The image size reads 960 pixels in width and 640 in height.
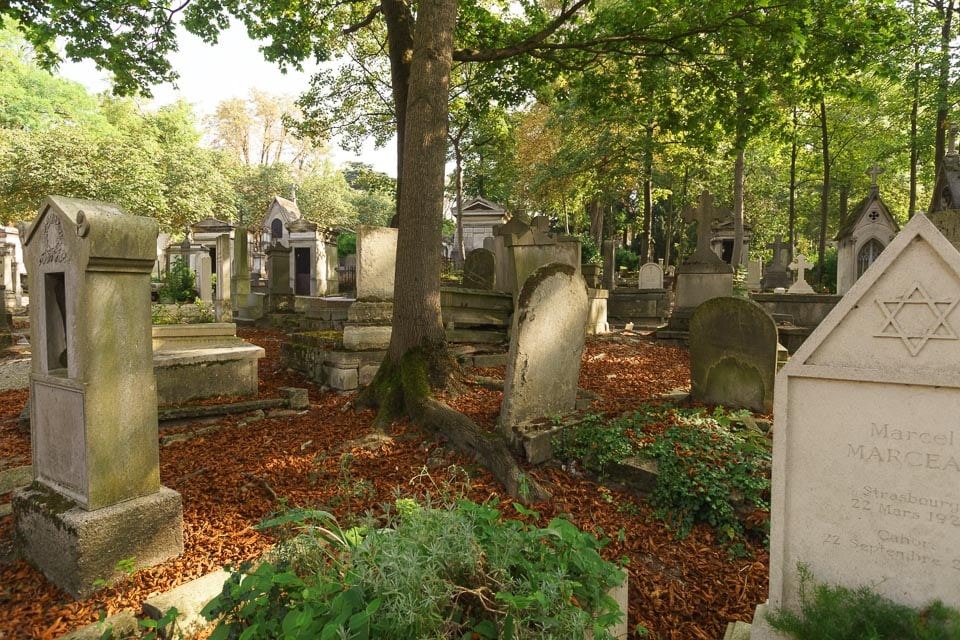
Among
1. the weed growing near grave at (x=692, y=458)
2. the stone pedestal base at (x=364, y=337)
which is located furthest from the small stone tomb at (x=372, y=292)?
the weed growing near grave at (x=692, y=458)

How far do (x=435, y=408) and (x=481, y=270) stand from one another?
26.7ft

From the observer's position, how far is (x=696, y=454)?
396 centimetres

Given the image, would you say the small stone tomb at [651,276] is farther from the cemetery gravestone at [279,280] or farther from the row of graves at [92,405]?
the row of graves at [92,405]

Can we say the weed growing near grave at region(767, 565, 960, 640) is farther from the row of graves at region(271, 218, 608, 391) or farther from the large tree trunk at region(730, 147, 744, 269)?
the large tree trunk at region(730, 147, 744, 269)

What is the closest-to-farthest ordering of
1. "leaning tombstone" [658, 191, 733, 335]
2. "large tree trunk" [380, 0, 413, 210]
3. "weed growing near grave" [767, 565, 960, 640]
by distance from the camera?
"weed growing near grave" [767, 565, 960, 640] → "large tree trunk" [380, 0, 413, 210] → "leaning tombstone" [658, 191, 733, 335]

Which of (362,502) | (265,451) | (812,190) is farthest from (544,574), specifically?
(812,190)

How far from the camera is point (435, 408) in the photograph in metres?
5.05

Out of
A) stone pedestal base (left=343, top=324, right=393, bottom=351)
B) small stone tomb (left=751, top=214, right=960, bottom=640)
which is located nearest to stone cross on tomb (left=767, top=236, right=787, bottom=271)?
stone pedestal base (left=343, top=324, right=393, bottom=351)

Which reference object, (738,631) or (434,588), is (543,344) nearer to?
(738,631)

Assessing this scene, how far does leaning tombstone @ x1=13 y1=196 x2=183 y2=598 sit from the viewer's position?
8.94 ft

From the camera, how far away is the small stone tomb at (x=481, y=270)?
41.2 feet

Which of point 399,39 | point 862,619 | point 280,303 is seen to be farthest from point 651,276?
point 862,619

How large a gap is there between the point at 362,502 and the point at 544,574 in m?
2.34

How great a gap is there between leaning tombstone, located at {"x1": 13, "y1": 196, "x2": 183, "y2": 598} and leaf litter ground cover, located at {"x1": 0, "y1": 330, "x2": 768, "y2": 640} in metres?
0.20
